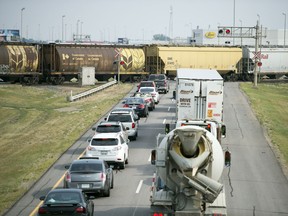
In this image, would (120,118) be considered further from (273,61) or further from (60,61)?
(273,61)

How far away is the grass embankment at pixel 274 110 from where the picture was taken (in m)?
41.8

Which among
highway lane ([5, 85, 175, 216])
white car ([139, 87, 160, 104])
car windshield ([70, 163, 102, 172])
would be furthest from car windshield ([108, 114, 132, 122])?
white car ([139, 87, 160, 104])

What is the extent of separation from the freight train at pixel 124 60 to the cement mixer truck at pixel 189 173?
58.0m

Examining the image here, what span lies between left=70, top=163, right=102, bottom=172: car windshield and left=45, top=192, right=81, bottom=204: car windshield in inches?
186

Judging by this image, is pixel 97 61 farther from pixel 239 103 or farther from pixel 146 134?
pixel 146 134

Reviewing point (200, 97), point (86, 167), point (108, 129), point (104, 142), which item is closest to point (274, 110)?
point (200, 97)

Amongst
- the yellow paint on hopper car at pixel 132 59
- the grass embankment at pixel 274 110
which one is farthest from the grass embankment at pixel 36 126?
the grass embankment at pixel 274 110

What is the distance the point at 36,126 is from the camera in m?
55.6

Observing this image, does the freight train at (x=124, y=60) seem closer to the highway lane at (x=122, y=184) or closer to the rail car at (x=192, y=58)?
the rail car at (x=192, y=58)

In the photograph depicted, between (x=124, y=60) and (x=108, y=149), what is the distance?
179ft

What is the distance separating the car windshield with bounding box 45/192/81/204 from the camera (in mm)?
22031

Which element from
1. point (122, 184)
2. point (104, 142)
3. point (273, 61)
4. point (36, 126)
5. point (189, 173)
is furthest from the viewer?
point (273, 61)

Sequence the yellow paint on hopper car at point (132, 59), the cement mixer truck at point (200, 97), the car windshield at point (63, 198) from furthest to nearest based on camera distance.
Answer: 1. the yellow paint on hopper car at point (132, 59)
2. the cement mixer truck at point (200, 97)
3. the car windshield at point (63, 198)

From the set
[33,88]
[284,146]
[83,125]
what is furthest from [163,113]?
[33,88]
